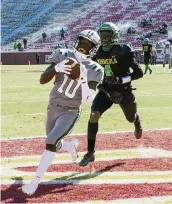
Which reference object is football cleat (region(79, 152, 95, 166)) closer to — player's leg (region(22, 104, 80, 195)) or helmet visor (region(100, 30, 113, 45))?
player's leg (region(22, 104, 80, 195))

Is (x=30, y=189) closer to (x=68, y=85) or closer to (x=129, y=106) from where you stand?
(x=68, y=85)

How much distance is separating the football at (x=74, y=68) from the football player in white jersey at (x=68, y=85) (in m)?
0.04

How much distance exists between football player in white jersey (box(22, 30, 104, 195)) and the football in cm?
4

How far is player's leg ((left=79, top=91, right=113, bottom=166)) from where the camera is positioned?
232 inches

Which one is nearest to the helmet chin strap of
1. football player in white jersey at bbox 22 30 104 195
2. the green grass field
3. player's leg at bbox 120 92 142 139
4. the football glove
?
football player in white jersey at bbox 22 30 104 195

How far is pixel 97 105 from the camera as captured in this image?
21.0 ft

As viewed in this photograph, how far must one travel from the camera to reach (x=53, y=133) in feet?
16.4

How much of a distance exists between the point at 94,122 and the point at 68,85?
102cm

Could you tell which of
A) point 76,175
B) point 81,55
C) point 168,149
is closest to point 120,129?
point 168,149

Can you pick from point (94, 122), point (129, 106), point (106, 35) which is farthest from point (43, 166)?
point (129, 106)

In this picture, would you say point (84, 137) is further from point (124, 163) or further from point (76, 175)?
point (76, 175)

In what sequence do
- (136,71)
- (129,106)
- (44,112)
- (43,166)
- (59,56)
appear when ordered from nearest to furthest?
(43,166), (59,56), (136,71), (129,106), (44,112)

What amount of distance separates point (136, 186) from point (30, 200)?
115 centimetres

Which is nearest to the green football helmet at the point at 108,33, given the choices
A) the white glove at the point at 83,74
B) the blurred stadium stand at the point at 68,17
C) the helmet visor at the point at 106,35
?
the helmet visor at the point at 106,35
